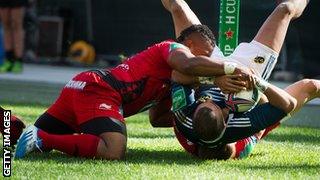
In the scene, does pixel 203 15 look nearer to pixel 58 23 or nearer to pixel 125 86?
pixel 58 23

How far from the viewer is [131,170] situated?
5.59 meters

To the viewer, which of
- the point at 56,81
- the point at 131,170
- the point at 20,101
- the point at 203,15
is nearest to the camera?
the point at 131,170

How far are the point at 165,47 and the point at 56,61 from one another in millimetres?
11704

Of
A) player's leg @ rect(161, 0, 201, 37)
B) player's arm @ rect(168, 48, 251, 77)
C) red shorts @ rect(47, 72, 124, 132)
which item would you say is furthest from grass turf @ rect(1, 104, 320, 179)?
player's leg @ rect(161, 0, 201, 37)

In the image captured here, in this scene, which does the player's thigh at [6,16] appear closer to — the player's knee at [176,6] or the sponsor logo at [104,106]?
the player's knee at [176,6]

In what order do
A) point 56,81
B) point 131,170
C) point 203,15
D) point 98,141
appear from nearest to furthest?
point 131,170 < point 98,141 < point 56,81 < point 203,15

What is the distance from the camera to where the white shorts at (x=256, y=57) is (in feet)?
20.8

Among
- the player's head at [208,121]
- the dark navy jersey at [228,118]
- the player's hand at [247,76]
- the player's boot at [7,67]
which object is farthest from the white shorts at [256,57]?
the player's boot at [7,67]

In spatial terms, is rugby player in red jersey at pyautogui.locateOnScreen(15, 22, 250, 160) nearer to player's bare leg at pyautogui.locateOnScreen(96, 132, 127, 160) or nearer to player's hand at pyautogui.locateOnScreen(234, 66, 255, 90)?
player's bare leg at pyautogui.locateOnScreen(96, 132, 127, 160)

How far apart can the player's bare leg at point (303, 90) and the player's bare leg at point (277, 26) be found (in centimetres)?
28

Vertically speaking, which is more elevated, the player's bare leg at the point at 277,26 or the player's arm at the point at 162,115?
the player's bare leg at the point at 277,26

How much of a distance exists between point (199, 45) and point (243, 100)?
59 centimetres

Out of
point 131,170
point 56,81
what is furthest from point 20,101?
point 131,170

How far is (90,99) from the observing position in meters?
6.27
